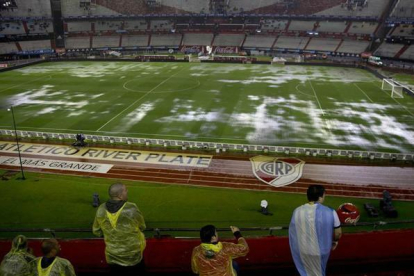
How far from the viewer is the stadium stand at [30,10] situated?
90863 mm

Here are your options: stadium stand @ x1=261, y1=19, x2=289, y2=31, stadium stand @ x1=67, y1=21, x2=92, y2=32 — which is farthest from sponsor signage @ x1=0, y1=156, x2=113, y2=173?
stadium stand @ x1=67, y1=21, x2=92, y2=32

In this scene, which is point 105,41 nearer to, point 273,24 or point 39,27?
point 39,27

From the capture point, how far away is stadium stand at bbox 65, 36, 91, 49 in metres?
97.4

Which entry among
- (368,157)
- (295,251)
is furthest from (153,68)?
(295,251)

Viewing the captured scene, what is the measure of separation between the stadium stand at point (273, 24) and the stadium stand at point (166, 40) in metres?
25.1

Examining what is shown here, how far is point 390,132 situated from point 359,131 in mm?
2835

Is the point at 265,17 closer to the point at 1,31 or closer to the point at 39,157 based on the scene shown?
the point at 1,31

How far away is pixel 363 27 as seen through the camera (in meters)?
88.9

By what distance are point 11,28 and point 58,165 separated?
8276 centimetres

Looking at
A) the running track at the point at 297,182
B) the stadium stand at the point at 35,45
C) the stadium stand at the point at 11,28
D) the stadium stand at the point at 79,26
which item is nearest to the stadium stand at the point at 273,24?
the stadium stand at the point at 79,26

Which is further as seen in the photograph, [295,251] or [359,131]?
[359,131]

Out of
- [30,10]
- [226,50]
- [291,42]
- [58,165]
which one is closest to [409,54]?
[291,42]

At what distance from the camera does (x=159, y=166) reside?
2561 centimetres

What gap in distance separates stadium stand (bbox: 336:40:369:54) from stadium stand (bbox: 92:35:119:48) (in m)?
61.7
